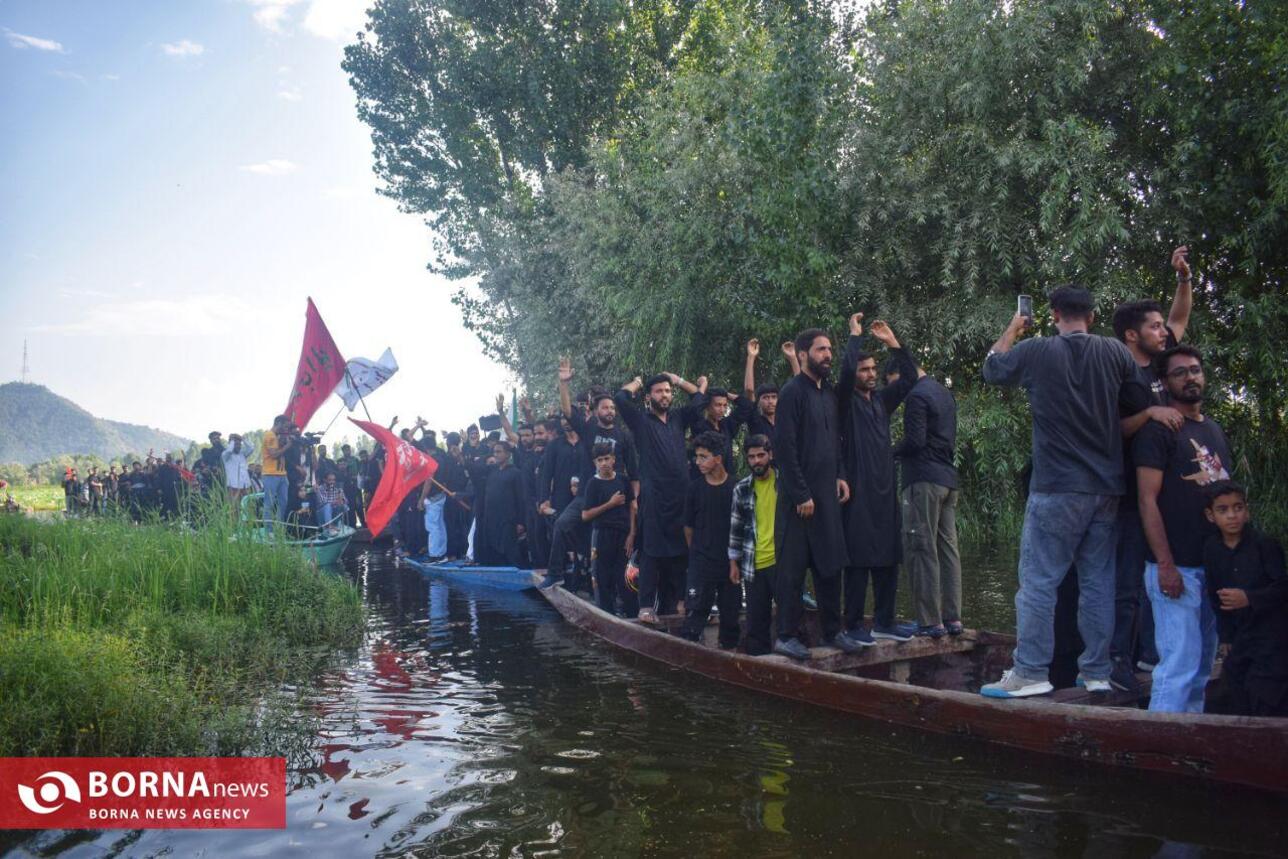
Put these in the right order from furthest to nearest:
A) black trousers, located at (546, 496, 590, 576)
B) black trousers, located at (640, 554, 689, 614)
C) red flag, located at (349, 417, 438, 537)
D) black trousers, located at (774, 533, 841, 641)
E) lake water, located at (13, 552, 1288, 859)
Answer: red flag, located at (349, 417, 438, 537) → black trousers, located at (546, 496, 590, 576) → black trousers, located at (640, 554, 689, 614) → black trousers, located at (774, 533, 841, 641) → lake water, located at (13, 552, 1288, 859)

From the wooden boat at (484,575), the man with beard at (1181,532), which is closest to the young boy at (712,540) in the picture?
the man with beard at (1181,532)

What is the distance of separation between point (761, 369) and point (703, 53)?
10.9m

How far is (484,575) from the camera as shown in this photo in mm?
13250

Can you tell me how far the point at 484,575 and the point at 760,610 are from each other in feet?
22.8

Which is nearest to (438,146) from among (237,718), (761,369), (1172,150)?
(761,369)

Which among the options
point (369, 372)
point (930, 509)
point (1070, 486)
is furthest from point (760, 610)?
point (369, 372)

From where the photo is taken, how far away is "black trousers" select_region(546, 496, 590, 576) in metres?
10.4

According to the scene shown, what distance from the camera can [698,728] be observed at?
5887 millimetres

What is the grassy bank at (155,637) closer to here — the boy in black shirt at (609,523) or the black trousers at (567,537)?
the black trousers at (567,537)

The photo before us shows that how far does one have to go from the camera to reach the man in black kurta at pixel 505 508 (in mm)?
12992

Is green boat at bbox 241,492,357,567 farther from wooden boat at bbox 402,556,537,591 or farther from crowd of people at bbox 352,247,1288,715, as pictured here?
crowd of people at bbox 352,247,1288,715

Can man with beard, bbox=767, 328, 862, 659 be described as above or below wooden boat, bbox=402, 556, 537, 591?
above

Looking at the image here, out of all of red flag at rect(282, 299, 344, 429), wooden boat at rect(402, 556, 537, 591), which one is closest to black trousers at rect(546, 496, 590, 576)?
wooden boat at rect(402, 556, 537, 591)

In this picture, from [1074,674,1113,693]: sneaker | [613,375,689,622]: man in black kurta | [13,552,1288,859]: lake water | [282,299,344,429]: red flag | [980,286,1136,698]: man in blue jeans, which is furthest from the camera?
[282,299,344,429]: red flag
